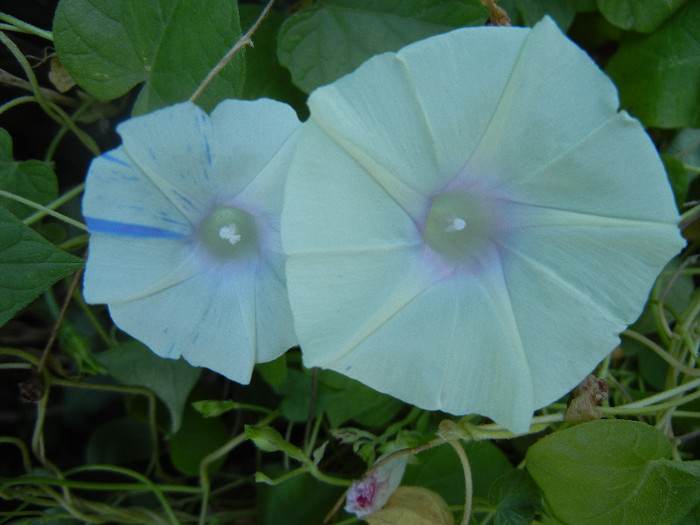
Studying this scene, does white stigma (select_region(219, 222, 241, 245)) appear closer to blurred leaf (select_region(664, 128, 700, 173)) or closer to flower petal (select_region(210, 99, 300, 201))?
flower petal (select_region(210, 99, 300, 201))

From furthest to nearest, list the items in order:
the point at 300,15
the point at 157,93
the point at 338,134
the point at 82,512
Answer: the point at 82,512 → the point at 300,15 → the point at 157,93 → the point at 338,134

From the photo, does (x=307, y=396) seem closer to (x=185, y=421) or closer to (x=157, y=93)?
(x=185, y=421)

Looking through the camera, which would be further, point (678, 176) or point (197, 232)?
point (678, 176)

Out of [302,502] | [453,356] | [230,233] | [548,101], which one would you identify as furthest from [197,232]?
[302,502]

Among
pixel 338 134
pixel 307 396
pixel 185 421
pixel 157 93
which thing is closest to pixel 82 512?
pixel 185 421

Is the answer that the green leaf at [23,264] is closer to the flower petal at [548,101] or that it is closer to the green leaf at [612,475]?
the flower petal at [548,101]

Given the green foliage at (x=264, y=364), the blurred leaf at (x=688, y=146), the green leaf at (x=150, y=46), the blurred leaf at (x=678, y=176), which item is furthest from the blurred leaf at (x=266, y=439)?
the blurred leaf at (x=688, y=146)

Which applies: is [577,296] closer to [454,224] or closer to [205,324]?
[454,224]
